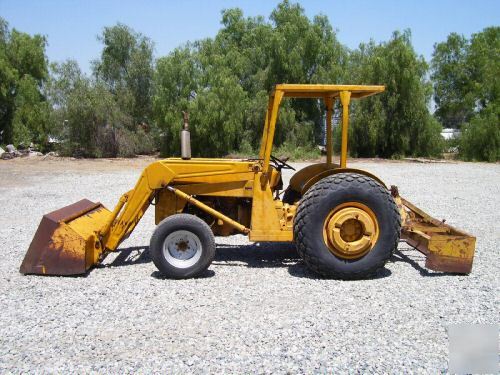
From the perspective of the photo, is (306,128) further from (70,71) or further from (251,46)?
(70,71)

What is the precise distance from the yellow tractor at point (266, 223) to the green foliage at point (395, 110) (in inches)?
934

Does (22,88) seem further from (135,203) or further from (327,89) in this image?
(327,89)

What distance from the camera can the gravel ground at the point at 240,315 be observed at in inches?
153

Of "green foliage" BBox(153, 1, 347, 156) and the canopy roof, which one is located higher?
"green foliage" BBox(153, 1, 347, 156)

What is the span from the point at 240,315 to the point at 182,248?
145 centimetres

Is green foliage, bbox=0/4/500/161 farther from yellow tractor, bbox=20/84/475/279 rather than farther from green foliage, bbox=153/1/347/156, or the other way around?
yellow tractor, bbox=20/84/475/279

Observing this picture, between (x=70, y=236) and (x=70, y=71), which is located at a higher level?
(x=70, y=71)

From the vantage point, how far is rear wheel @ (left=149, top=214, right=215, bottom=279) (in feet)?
19.1

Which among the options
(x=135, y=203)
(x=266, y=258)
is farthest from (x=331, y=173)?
(x=135, y=203)

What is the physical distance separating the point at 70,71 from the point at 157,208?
2647 centimetres

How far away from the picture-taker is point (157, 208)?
21.5 feet

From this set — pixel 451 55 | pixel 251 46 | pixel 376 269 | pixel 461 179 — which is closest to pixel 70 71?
pixel 251 46

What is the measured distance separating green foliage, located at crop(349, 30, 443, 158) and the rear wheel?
24.5m

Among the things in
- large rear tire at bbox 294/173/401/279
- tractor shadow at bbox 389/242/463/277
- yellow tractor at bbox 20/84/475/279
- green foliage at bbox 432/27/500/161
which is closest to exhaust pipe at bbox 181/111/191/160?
yellow tractor at bbox 20/84/475/279
